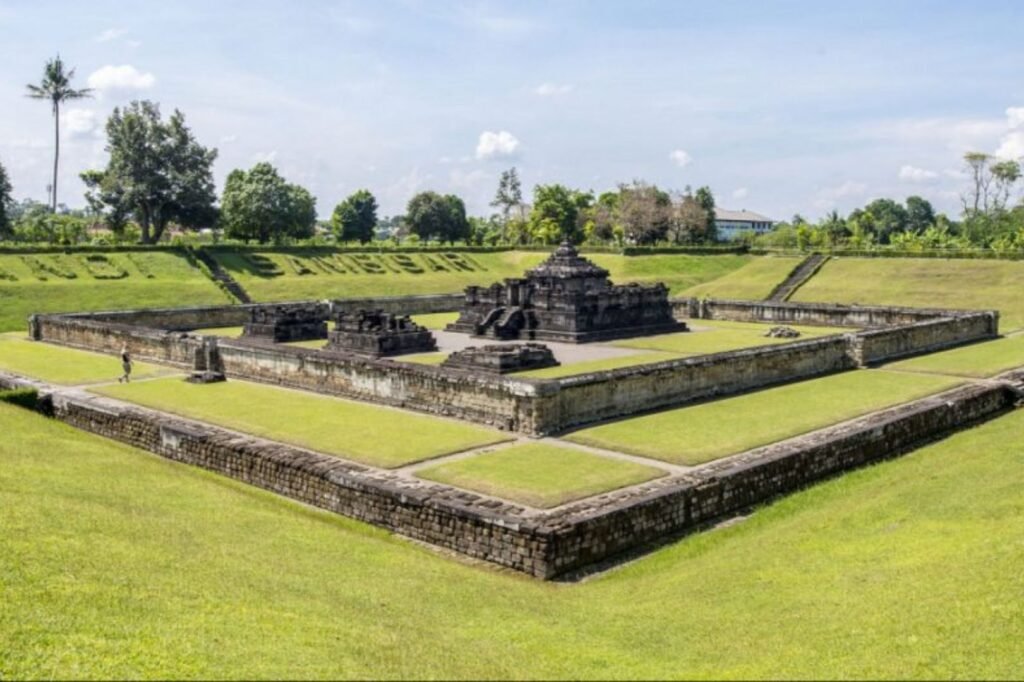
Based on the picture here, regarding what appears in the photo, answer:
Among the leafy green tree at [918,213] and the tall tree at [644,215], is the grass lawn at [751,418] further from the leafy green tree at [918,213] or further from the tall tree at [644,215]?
the leafy green tree at [918,213]

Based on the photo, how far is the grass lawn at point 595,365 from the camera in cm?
2188

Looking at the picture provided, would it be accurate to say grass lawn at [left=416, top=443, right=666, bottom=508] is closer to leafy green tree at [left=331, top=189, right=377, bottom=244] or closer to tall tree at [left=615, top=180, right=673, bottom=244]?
tall tree at [left=615, top=180, right=673, bottom=244]

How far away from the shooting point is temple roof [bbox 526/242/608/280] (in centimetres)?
3231

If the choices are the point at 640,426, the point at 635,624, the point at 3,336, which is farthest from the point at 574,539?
the point at 3,336

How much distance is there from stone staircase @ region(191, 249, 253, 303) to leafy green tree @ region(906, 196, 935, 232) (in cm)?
8151

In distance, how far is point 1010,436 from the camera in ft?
51.8

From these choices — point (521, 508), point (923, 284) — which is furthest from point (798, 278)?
point (521, 508)

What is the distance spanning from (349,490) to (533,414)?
435 cm

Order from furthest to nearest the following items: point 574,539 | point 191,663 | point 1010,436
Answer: point 1010,436 < point 574,539 < point 191,663

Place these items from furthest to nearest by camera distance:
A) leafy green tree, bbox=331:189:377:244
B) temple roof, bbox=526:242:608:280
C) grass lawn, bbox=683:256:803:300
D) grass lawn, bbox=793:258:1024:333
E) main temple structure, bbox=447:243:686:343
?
Result: 1. leafy green tree, bbox=331:189:377:244
2. grass lawn, bbox=683:256:803:300
3. grass lawn, bbox=793:258:1024:333
4. temple roof, bbox=526:242:608:280
5. main temple structure, bbox=447:243:686:343

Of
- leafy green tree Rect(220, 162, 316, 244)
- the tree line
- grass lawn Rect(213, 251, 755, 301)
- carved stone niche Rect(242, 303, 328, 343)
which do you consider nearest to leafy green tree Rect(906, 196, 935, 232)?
the tree line

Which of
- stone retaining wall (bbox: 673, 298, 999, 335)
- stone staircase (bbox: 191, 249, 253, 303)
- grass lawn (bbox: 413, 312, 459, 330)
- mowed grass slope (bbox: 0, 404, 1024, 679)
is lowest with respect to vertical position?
mowed grass slope (bbox: 0, 404, 1024, 679)

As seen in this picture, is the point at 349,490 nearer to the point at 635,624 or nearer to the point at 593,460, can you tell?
the point at 593,460

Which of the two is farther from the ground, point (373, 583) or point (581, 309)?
point (581, 309)
